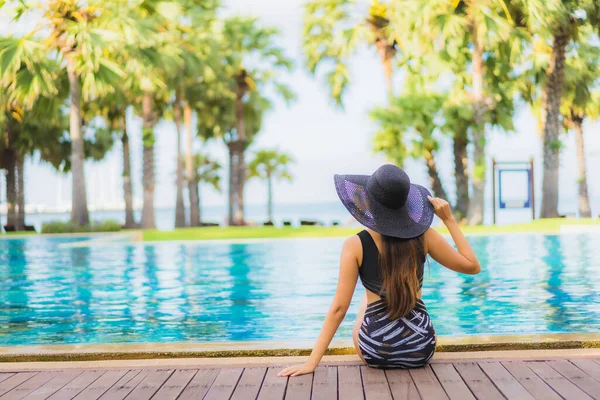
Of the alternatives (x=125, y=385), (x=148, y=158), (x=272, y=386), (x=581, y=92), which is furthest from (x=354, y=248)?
(x=581, y=92)

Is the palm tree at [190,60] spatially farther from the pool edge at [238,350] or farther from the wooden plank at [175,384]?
the wooden plank at [175,384]

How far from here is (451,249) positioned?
4367 millimetres

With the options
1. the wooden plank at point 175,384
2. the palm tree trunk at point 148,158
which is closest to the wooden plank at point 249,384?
the wooden plank at point 175,384

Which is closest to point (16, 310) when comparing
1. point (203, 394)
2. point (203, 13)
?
point (203, 394)

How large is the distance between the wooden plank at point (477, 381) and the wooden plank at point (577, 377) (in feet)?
1.44

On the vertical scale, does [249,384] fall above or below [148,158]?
below

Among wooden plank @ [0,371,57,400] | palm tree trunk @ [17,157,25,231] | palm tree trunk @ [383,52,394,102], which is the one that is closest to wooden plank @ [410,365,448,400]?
wooden plank @ [0,371,57,400]

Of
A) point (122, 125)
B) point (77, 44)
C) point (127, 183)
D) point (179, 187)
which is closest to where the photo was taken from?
point (77, 44)

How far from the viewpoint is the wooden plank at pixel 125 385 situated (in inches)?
162

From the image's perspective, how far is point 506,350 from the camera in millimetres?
5074

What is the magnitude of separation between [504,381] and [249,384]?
1.38 m

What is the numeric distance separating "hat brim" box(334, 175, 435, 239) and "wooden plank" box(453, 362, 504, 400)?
0.86 metres

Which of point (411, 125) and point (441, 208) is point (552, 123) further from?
point (441, 208)

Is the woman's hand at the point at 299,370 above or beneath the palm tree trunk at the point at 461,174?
beneath
